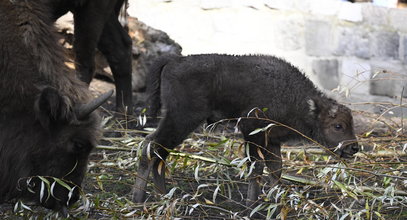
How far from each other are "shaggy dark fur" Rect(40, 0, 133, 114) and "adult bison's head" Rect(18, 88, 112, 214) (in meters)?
1.48

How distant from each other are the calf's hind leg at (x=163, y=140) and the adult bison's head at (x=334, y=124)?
0.93m

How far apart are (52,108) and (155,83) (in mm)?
1358

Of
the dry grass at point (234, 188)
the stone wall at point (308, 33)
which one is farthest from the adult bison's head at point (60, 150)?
the stone wall at point (308, 33)

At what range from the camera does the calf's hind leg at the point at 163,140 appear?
5020 millimetres

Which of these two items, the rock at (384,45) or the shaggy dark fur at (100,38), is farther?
the rock at (384,45)

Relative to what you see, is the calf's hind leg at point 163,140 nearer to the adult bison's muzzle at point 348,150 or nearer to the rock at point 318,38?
the adult bison's muzzle at point 348,150

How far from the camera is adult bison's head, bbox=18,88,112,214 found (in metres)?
4.16

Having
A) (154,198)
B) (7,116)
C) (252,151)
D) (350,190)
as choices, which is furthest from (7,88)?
(350,190)

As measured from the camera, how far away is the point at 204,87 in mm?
5129

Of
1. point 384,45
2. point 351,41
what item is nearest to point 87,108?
point 351,41

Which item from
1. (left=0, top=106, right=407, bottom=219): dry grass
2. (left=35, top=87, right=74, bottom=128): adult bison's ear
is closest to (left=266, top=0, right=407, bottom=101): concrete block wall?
(left=0, top=106, right=407, bottom=219): dry grass

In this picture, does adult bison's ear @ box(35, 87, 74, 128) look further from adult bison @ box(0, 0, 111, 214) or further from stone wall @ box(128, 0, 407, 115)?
stone wall @ box(128, 0, 407, 115)

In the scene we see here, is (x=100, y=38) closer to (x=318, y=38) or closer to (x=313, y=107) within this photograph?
(x=313, y=107)

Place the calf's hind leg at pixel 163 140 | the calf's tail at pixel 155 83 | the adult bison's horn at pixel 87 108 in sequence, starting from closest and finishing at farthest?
the adult bison's horn at pixel 87 108
the calf's hind leg at pixel 163 140
the calf's tail at pixel 155 83
